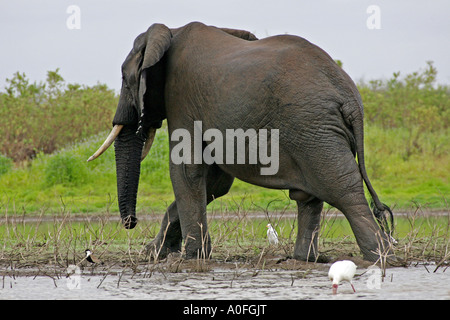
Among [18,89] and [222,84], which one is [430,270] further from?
[18,89]

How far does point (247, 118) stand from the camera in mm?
7219

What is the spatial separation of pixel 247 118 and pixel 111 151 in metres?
11.8

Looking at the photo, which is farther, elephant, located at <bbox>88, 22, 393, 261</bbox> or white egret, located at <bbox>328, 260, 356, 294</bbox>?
elephant, located at <bbox>88, 22, 393, 261</bbox>

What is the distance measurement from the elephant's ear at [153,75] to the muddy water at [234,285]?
5.79 feet

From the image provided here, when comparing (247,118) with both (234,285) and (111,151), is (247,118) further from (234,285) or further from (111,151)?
(111,151)

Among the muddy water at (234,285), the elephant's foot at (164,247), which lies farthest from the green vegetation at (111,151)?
the muddy water at (234,285)

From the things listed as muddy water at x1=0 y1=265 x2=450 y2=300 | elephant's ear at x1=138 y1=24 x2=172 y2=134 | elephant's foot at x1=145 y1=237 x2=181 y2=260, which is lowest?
muddy water at x1=0 y1=265 x2=450 y2=300

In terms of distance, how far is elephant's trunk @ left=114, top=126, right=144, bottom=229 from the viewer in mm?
8367

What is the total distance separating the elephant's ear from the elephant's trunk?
224 mm

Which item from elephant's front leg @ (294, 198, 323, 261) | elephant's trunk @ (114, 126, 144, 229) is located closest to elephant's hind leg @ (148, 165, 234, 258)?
elephant's trunk @ (114, 126, 144, 229)

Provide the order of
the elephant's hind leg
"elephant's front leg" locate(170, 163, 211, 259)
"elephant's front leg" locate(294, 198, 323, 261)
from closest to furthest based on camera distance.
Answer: "elephant's front leg" locate(294, 198, 323, 261) < "elephant's front leg" locate(170, 163, 211, 259) < the elephant's hind leg

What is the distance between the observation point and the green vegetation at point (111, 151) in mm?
16422

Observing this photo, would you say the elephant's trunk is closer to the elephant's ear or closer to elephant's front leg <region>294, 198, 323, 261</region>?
the elephant's ear
